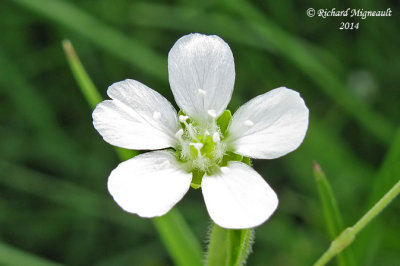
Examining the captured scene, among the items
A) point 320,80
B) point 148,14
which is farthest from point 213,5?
point 320,80

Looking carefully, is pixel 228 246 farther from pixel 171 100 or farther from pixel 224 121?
pixel 171 100

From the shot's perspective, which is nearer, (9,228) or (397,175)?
(397,175)

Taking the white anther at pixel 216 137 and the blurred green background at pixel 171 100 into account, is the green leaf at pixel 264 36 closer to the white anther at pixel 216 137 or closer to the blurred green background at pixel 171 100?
the blurred green background at pixel 171 100

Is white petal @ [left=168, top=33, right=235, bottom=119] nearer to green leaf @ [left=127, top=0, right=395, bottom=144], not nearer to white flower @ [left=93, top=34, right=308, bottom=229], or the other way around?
white flower @ [left=93, top=34, right=308, bottom=229]

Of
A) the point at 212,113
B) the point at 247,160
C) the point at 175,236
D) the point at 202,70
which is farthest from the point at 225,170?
the point at 175,236

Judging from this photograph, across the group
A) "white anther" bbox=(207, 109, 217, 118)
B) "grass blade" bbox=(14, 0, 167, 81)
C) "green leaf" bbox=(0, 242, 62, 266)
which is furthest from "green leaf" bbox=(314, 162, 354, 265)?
"grass blade" bbox=(14, 0, 167, 81)

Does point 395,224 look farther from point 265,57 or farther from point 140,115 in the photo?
point 140,115
